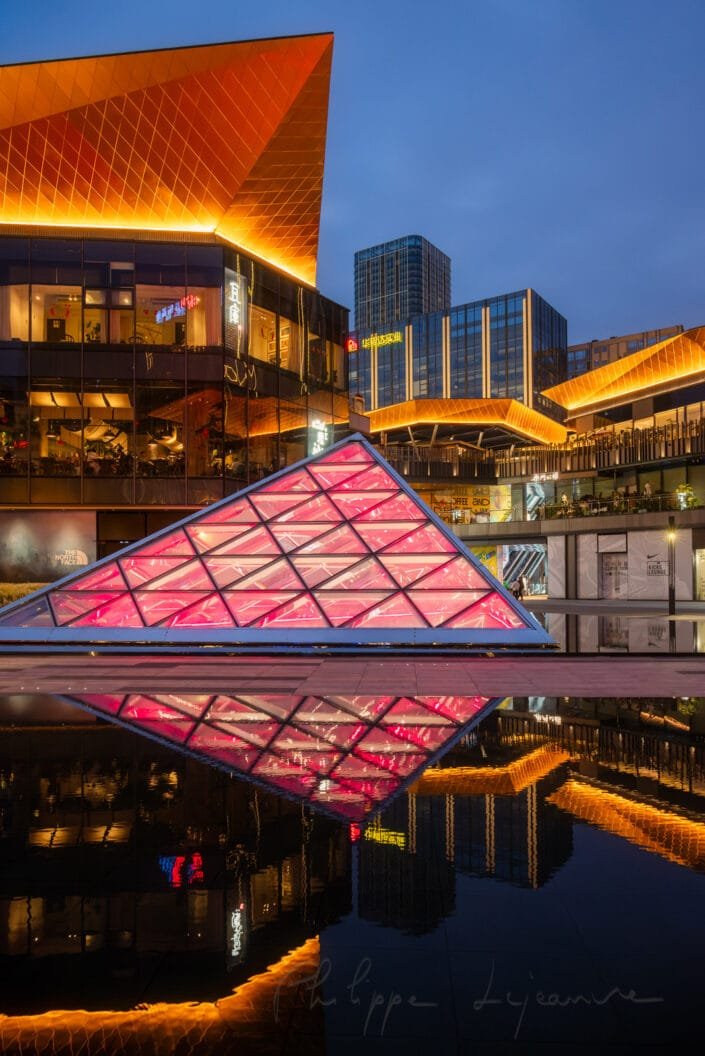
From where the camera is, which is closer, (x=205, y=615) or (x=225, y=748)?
(x=225, y=748)

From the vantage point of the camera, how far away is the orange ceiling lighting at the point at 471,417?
62009 mm

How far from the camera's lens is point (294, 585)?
21094 mm

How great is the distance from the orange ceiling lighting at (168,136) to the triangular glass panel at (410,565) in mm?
21823

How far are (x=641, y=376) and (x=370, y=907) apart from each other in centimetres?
5779

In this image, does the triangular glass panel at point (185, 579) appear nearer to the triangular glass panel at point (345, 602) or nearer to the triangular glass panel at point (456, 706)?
the triangular glass panel at point (345, 602)

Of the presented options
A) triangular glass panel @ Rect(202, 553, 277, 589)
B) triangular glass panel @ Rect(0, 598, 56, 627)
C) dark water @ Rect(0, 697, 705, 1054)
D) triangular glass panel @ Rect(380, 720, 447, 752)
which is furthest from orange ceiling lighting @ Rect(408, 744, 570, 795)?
triangular glass panel @ Rect(0, 598, 56, 627)

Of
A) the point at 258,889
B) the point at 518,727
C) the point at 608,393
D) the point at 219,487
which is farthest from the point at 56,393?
the point at 608,393

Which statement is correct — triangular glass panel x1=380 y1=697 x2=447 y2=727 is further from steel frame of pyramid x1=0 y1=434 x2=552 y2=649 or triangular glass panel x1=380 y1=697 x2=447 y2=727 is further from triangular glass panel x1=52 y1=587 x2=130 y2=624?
triangular glass panel x1=52 y1=587 x2=130 y2=624

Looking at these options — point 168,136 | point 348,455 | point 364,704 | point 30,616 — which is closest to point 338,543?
point 348,455

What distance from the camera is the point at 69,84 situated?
3142cm

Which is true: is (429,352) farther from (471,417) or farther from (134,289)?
(134,289)

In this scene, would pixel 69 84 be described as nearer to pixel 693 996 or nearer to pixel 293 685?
pixel 293 685

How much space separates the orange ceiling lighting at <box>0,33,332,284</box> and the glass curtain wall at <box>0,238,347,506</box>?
2934mm

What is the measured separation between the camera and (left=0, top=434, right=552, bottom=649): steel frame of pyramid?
19594 mm
